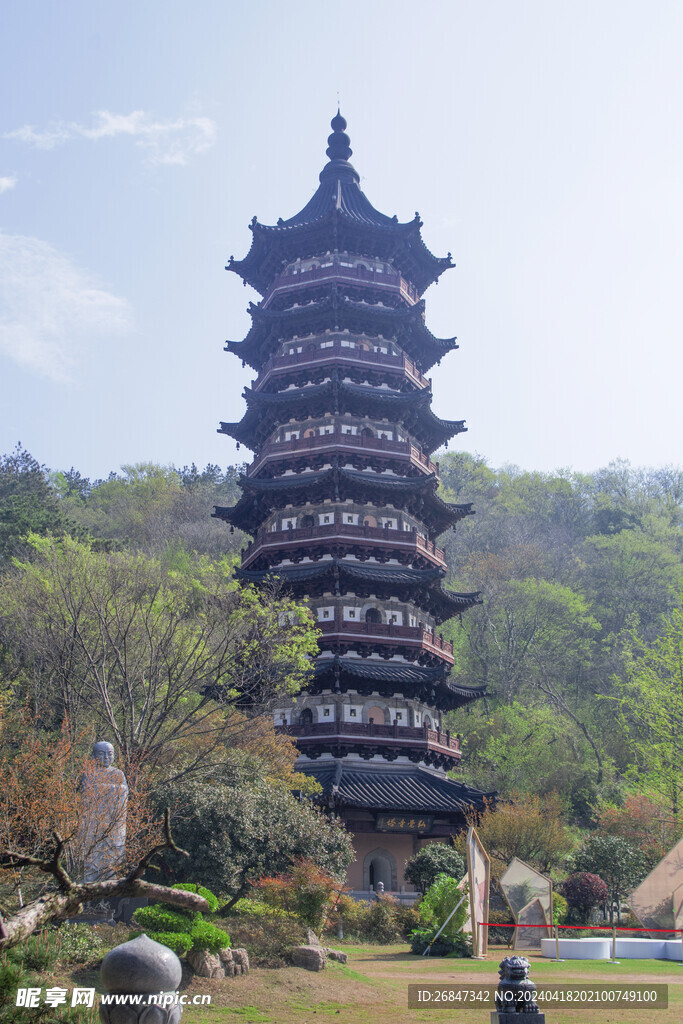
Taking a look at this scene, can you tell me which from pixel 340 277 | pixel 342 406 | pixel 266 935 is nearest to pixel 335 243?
pixel 340 277

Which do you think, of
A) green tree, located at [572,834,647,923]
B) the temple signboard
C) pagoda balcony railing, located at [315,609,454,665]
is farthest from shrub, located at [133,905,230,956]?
green tree, located at [572,834,647,923]

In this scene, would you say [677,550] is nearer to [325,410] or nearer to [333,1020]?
[325,410]

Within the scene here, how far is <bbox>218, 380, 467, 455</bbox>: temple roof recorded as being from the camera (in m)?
35.3

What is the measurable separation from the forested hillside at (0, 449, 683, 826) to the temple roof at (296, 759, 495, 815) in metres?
8.36

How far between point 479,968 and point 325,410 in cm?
2295

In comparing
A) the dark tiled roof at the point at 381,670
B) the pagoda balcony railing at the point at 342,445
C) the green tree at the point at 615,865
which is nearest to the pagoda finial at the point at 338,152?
the pagoda balcony railing at the point at 342,445

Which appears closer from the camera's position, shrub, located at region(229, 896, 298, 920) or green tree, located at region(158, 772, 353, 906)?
Result: shrub, located at region(229, 896, 298, 920)

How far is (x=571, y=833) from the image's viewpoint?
137ft

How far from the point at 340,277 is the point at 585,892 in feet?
83.3

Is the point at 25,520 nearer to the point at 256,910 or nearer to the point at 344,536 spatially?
the point at 344,536

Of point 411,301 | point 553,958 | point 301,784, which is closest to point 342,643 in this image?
point 301,784

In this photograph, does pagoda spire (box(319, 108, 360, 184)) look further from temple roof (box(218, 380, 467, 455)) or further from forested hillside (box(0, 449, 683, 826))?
forested hillside (box(0, 449, 683, 826))

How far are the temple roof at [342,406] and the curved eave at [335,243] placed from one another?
6781 millimetres

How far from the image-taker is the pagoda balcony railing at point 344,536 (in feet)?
108
